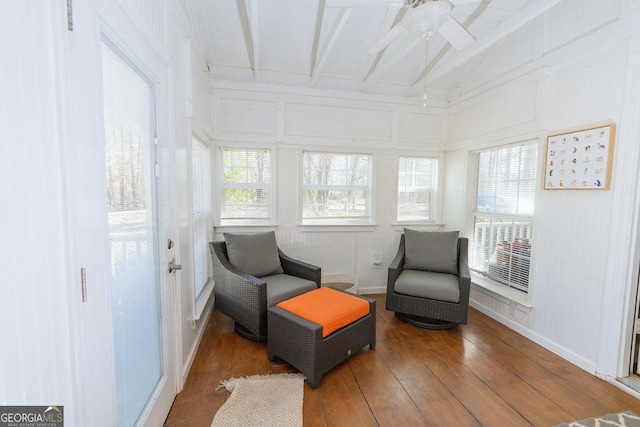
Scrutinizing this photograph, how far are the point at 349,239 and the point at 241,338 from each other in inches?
69.7

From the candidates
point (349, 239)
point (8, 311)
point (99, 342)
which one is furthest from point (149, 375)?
point (349, 239)

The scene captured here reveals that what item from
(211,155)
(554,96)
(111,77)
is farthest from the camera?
(211,155)

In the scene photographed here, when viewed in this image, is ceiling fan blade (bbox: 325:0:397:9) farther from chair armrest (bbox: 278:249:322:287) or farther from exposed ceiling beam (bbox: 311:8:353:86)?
chair armrest (bbox: 278:249:322:287)

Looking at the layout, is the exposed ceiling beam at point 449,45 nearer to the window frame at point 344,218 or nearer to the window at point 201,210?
the window frame at point 344,218

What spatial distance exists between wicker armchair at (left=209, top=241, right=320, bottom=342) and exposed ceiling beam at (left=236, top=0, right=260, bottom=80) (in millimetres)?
1963

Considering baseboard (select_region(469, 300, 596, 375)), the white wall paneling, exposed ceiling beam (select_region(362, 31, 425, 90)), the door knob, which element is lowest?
baseboard (select_region(469, 300, 596, 375))

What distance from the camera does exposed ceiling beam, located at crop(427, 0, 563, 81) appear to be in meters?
2.10

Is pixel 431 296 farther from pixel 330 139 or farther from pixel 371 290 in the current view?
pixel 330 139

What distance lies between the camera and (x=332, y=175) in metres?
3.70

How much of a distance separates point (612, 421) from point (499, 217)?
1.92 m

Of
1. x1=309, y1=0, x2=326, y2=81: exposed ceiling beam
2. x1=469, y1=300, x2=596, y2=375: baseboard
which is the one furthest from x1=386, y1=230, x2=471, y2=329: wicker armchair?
x1=309, y1=0, x2=326, y2=81: exposed ceiling beam

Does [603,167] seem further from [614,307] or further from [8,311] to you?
[8,311]

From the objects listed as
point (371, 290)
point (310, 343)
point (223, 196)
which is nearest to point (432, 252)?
point (371, 290)

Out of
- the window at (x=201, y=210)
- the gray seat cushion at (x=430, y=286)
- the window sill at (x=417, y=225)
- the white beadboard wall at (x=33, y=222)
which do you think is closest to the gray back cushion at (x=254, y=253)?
the window at (x=201, y=210)
